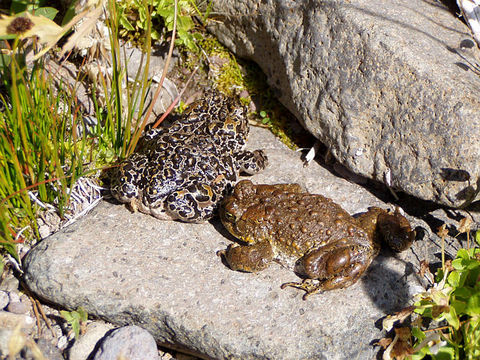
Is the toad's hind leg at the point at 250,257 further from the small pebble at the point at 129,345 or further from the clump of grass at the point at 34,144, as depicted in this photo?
the clump of grass at the point at 34,144

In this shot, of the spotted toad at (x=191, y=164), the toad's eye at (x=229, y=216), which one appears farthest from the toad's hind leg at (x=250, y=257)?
the spotted toad at (x=191, y=164)

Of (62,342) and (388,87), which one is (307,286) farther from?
(62,342)

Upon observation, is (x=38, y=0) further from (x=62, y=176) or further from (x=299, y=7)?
(x=299, y=7)

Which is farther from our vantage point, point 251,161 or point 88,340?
point 251,161

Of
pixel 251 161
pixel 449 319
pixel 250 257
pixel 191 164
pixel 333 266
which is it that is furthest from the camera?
pixel 251 161

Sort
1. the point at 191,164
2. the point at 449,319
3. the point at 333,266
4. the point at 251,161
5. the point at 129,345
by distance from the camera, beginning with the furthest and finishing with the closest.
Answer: the point at 251,161, the point at 191,164, the point at 333,266, the point at 129,345, the point at 449,319

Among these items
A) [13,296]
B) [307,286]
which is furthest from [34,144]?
[307,286]

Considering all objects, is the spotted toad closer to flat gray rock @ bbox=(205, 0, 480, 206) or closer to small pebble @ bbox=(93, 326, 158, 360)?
flat gray rock @ bbox=(205, 0, 480, 206)
